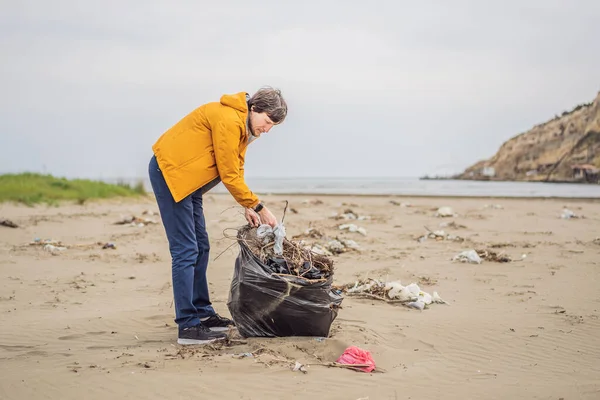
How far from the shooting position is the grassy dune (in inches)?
564

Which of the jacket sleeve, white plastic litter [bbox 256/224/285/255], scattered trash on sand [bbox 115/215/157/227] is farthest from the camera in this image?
scattered trash on sand [bbox 115/215/157/227]

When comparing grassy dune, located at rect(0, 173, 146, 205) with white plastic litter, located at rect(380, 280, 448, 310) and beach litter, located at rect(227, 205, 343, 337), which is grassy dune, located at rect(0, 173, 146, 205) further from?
beach litter, located at rect(227, 205, 343, 337)

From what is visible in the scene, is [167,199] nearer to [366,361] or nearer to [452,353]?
[366,361]

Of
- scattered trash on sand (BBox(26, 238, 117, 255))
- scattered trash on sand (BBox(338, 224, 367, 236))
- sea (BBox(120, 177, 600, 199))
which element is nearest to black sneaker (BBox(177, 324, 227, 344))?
scattered trash on sand (BBox(26, 238, 117, 255))

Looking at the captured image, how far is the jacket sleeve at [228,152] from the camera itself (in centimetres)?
357

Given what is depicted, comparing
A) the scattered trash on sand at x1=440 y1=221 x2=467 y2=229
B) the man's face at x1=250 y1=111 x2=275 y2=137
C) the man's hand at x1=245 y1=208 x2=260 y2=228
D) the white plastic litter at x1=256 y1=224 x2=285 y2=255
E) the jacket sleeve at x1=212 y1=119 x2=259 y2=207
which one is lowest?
the scattered trash on sand at x1=440 y1=221 x2=467 y2=229

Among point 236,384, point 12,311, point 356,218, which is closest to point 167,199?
point 236,384

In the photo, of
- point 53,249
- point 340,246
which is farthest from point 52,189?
point 340,246

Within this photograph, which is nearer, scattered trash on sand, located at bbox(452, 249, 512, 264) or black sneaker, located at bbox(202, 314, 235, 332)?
black sneaker, located at bbox(202, 314, 235, 332)

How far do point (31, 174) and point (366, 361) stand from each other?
16970 millimetres

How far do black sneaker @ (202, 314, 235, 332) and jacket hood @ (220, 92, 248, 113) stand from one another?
1630 millimetres

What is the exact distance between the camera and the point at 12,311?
492 centimetres

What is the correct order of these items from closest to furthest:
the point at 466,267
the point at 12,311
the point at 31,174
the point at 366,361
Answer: the point at 366,361 < the point at 12,311 < the point at 466,267 < the point at 31,174

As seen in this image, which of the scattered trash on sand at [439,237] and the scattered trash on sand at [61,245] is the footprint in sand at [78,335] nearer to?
the scattered trash on sand at [61,245]
